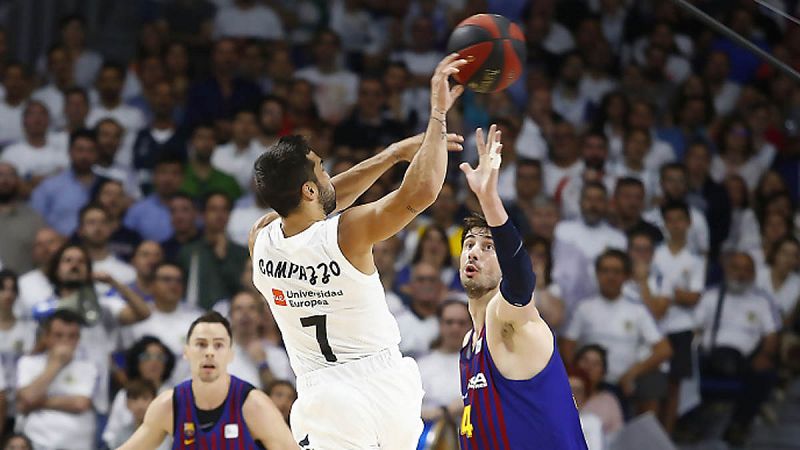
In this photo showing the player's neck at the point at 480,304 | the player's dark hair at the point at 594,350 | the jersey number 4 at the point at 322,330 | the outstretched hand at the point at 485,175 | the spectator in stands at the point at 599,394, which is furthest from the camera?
the player's dark hair at the point at 594,350

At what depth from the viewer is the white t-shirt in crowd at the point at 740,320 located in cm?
1112

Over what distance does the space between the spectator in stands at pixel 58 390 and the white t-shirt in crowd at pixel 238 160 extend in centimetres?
237

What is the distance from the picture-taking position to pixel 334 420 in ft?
19.1

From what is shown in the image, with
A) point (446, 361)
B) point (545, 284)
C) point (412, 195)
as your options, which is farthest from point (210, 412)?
point (545, 284)

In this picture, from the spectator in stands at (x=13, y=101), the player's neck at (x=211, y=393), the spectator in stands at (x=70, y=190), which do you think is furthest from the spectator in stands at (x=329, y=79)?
the player's neck at (x=211, y=393)

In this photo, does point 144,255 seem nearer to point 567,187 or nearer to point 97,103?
point 97,103

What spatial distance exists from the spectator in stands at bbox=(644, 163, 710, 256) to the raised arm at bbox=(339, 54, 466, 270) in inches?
247

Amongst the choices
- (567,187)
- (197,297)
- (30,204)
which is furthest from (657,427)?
(30,204)

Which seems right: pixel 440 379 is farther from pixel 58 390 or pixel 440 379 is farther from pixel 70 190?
pixel 70 190

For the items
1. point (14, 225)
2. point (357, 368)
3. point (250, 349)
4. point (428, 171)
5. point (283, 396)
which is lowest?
point (283, 396)

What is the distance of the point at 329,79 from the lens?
12.9m

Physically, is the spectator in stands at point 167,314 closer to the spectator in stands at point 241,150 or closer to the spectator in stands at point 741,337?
the spectator in stands at point 241,150

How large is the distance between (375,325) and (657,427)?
434 centimetres

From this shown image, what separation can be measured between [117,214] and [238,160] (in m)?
1.24
